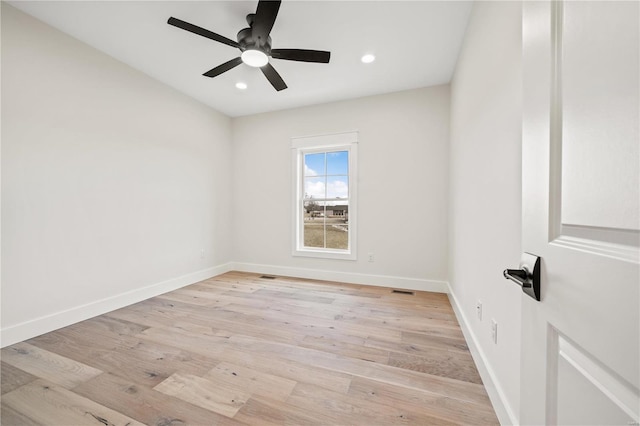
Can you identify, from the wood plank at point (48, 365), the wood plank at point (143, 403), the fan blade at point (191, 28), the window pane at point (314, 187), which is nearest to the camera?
the wood plank at point (143, 403)

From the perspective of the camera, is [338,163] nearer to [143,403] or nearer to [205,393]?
[205,393]

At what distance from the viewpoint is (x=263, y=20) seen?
1759mm

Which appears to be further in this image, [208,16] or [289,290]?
[289,290]

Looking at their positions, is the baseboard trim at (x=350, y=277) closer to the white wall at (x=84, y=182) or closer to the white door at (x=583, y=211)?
the white wall at (x=84, y=182)

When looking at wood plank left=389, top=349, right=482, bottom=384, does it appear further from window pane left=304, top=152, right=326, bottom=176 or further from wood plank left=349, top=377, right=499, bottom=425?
window pane left=304, top=152, right=326, bottom=176

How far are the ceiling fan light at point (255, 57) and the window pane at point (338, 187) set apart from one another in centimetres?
194

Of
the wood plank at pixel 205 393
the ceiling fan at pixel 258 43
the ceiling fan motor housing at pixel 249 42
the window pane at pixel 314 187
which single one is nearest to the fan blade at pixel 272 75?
the ceiling fan at pixel 258 43

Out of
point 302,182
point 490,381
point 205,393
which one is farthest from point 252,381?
point 302,182

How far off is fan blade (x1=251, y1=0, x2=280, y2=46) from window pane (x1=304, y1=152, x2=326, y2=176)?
1.98 meters

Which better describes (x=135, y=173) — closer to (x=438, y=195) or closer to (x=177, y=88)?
(x=177, y=88)

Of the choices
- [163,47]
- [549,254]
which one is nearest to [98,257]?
[163,47]

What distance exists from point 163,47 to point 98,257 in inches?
88.7

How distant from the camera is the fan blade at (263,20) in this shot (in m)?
1.59

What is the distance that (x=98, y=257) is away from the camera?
249 cm
